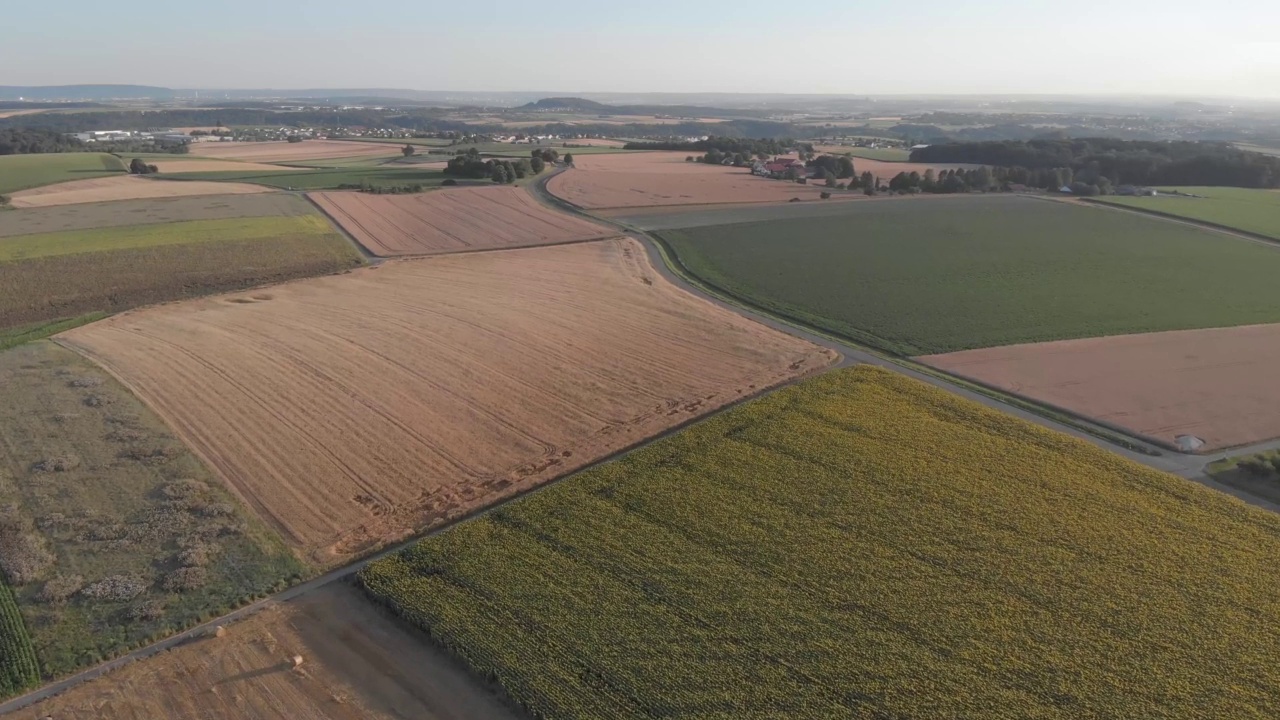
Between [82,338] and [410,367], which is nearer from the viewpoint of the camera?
[410,367]

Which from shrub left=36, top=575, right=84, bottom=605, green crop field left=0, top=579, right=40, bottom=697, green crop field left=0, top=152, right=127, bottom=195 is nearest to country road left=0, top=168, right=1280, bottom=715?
green crop field left=0, top=579, right=40, bottom=697

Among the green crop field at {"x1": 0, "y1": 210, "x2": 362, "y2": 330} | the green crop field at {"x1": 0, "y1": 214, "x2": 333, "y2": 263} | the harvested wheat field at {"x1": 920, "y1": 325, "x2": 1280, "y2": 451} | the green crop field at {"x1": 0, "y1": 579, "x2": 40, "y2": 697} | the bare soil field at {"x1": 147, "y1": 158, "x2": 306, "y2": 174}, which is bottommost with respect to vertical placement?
the green crop field at {"x1": 0, "y1": 579, "x2": 40, "y2": 697}

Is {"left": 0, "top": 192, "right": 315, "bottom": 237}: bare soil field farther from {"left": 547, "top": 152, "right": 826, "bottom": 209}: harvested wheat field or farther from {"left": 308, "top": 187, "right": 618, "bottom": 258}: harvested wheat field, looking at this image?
{"left": 547, "top": 152, "right": 826, "bottom": 209}: harvested wheat field

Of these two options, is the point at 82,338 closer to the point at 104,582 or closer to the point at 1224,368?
the point at 104,582

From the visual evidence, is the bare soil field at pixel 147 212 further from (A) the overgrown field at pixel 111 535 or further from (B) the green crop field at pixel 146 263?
(A) the overgrown field at pixel 111 535

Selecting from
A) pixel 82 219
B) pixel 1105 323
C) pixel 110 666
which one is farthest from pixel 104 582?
pixel 82 219

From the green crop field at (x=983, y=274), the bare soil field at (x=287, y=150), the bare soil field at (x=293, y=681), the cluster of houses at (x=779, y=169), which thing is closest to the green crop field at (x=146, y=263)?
the green crop field at (x=983, y=274)

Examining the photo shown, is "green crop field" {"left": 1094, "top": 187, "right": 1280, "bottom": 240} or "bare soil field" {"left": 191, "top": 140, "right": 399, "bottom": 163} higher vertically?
"bare soil field" {"left": 191, "top": 140, "right": 399, "bottom": 163}
